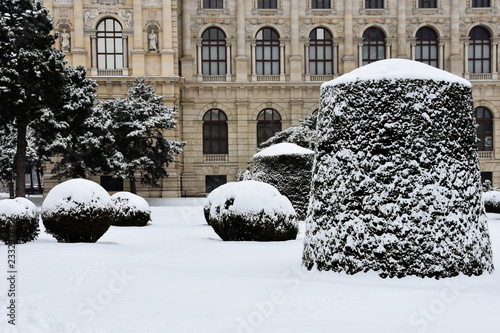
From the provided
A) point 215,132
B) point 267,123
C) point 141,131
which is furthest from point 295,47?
point 141,131

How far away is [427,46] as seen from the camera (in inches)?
1811

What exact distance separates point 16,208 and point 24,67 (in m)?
16.3

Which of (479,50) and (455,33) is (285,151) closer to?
(455,33)

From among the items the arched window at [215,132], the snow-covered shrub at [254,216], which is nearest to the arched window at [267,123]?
the arched window at [215,132]

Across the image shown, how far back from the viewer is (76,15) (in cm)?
4041

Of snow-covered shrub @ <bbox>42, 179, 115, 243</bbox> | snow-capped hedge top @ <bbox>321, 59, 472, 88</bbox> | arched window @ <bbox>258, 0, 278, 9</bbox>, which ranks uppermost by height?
arched window @ <bbox>258, 0, 278, 9</bbox>

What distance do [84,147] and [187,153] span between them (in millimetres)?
13989

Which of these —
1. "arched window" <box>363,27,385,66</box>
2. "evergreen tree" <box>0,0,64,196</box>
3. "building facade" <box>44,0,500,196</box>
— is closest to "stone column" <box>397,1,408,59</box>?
"building facade" <box>44,0,500,196</box>

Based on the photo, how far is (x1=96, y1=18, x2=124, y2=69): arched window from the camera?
41.3 metres

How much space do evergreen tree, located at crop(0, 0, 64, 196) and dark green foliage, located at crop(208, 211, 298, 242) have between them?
16708mm

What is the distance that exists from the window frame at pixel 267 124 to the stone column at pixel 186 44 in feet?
20.8

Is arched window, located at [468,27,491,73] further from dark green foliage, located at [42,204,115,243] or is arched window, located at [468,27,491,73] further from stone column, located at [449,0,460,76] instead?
dark green foliage, located at [42,204,115,243]

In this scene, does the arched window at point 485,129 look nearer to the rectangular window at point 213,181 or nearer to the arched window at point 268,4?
the arched window at point 268,4

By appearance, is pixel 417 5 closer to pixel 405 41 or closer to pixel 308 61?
pixel 405 41
